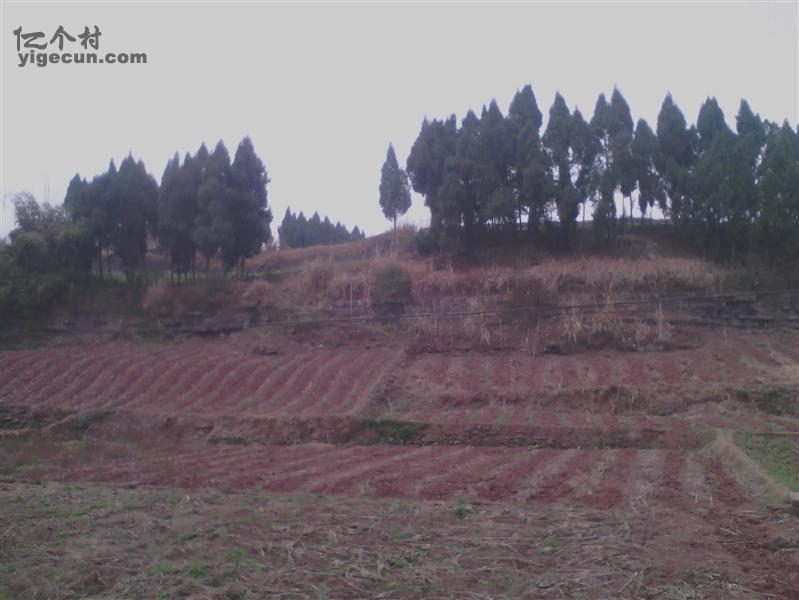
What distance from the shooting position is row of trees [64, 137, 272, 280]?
1129 inches

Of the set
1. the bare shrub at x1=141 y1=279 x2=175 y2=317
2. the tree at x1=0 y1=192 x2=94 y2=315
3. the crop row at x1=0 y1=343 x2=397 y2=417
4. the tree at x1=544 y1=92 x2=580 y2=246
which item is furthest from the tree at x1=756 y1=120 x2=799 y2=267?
the tree at x1=0 y1=192 x2=94 y2=315

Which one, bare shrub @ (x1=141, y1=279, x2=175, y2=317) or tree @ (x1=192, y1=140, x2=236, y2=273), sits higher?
tree @ (x1=192, y1=140, x2=236, y2=273)

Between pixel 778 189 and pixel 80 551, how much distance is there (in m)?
24.0

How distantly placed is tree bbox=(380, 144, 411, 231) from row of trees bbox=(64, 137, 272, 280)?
718 centimetres

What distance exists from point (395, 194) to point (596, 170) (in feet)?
36.7

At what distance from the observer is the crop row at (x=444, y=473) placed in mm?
10625

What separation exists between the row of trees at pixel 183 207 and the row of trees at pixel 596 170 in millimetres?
7123

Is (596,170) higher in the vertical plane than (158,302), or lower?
higher

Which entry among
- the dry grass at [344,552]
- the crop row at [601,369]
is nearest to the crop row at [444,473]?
the dry grass at [344,552]

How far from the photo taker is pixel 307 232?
51.9 m

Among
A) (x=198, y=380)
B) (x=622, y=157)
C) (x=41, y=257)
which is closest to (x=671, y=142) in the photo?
(x=622, y=157)

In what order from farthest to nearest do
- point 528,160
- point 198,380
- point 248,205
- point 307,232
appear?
point 307,232, point 248,205, point 528,160, point 198,380

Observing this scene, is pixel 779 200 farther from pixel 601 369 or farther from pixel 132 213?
pixel 132 213

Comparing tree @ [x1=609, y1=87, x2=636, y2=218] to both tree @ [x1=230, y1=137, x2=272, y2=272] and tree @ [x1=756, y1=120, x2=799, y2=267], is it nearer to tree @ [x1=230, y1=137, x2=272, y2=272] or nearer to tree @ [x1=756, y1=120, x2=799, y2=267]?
tree @ [x1=756, y1=120, x2=799, y2=267]
